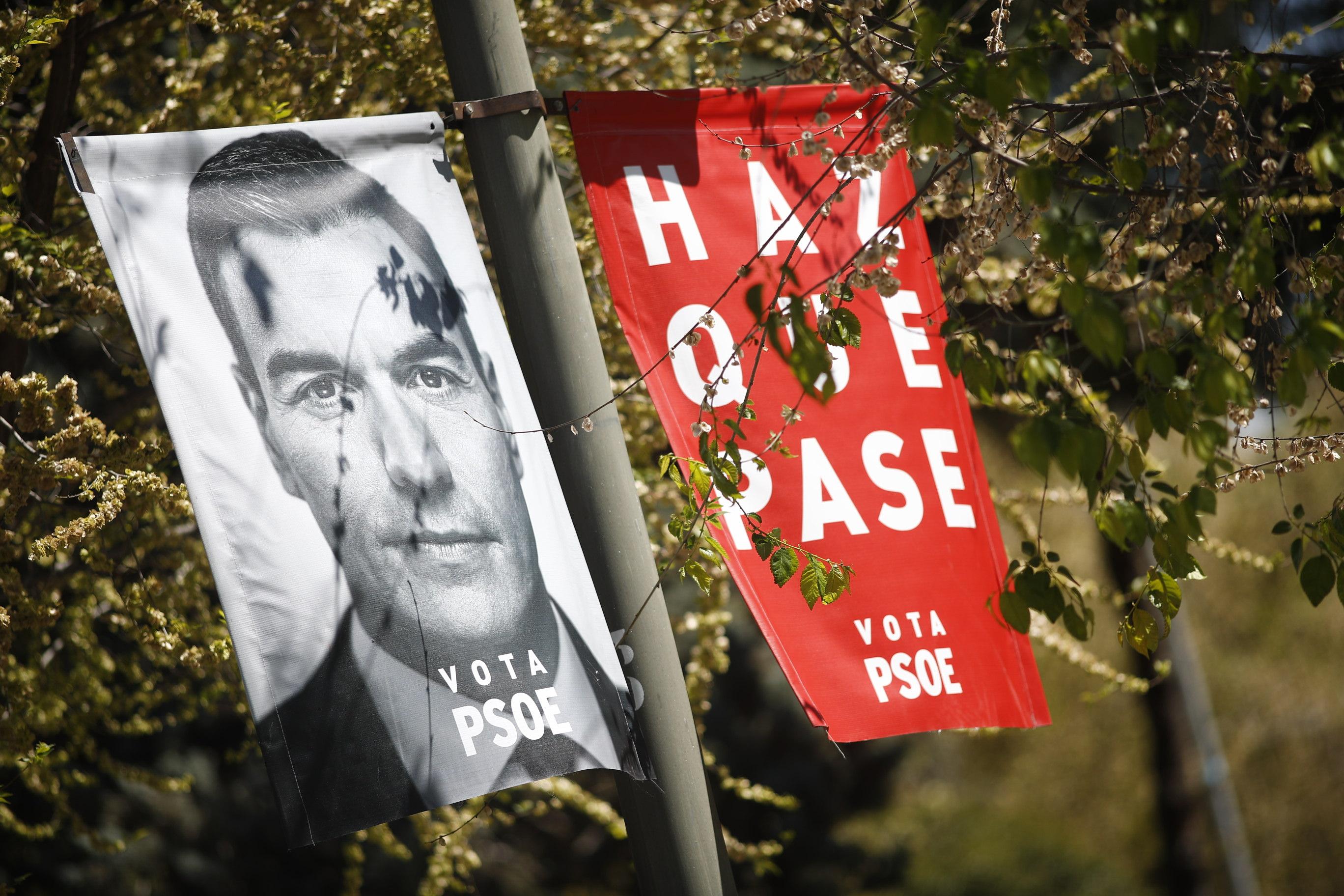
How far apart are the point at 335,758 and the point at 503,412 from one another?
2.71ft

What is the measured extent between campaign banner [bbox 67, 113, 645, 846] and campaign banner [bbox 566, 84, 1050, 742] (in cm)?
40

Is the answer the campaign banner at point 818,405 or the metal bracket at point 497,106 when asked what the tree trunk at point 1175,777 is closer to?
the campaign banner at point 818,405

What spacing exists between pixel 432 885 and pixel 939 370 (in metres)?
2.62

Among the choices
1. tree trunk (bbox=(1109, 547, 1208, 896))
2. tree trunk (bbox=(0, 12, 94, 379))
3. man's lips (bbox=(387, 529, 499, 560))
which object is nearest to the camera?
man's lips (bbox=(387, 529, 499, 560))

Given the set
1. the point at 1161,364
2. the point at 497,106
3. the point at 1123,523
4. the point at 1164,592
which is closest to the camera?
the point at 1161,364

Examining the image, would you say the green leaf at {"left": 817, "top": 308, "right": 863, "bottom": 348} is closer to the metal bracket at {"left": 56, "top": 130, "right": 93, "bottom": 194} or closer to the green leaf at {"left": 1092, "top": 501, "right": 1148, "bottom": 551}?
the green leaf at {"left": 1092, "top": 501, "right": 1148, "bottom": 551}

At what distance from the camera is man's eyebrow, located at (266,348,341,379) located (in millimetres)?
2217

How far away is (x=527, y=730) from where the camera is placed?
2.17m

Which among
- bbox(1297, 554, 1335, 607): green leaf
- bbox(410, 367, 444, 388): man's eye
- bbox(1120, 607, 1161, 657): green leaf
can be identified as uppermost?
bbox(410, 367, 444, 388): man's eye

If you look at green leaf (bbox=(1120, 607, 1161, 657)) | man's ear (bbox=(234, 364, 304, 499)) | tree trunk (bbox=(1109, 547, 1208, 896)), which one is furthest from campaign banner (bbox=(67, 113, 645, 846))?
tree trunk (bbox=(1109, 547, 1208, 896))

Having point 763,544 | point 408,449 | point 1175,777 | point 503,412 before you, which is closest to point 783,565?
point 763,544

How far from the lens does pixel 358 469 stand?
7.27 feet

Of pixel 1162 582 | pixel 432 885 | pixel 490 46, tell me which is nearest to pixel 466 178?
pixel 490 46

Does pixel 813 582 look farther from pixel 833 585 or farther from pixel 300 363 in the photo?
pixel 300 363
